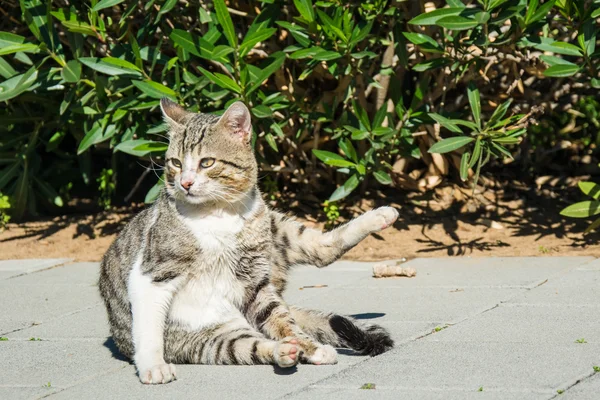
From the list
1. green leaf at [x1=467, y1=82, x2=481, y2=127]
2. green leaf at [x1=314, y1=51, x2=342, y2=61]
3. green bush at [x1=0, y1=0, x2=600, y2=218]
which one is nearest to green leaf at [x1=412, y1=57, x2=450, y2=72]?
green bush at [x1=0, y1=0, x2=600, y2=218]

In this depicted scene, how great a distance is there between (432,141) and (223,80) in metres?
2.17

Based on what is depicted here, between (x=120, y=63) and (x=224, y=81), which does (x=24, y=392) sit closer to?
(x=224, y=81)

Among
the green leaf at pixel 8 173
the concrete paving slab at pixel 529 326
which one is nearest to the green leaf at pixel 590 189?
the concrete paving slab at pixel 529 326

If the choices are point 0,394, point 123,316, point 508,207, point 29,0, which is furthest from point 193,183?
point 508,207

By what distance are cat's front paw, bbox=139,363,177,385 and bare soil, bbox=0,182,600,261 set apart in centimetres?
313

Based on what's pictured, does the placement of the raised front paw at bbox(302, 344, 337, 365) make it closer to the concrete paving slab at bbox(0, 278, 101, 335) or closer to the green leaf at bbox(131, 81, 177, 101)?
the concrete paving slab at bbox(0, 278, 101, 335)

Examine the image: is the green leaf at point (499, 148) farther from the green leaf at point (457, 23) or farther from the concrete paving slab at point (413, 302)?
the concrete paving slab at point (413, 302)

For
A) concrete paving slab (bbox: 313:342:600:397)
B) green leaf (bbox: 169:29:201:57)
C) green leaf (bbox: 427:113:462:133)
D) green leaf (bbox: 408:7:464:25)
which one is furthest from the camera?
green leaf (bbox: 427:113:462:133)

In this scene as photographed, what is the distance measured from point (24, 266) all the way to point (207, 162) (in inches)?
137

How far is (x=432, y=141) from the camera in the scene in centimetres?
767

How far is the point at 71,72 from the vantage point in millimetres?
6848

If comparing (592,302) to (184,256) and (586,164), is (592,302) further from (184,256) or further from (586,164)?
(586,164)

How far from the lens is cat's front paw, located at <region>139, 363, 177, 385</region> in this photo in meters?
4.03

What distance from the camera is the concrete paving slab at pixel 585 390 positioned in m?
3.39
